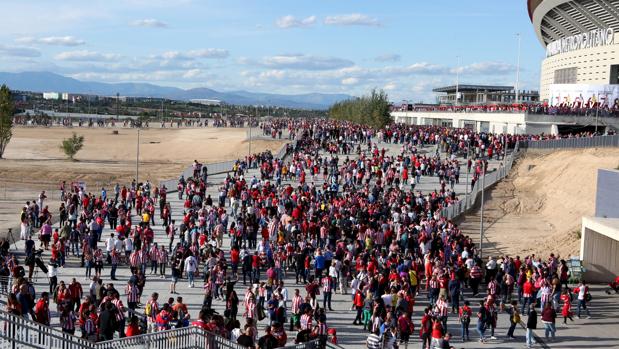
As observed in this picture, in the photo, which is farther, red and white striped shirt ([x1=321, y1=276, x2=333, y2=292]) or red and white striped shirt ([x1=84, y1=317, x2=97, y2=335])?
red and white striped shirt ([x1=321, y1=276, x2=333, y2=292])

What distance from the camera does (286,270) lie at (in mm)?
21719

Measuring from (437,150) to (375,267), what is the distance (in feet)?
93.6

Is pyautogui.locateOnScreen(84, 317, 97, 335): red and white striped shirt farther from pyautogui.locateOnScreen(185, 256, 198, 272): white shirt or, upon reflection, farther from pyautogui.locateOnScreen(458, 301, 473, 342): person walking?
pyautogui.locateOnScreen(458, 301, 473, 342): person walking

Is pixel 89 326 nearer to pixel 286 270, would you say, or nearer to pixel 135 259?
pixel 135 259

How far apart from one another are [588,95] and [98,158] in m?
39.7

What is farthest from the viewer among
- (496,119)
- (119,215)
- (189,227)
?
(496,119)

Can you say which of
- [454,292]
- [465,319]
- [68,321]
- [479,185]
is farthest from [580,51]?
[68,321]

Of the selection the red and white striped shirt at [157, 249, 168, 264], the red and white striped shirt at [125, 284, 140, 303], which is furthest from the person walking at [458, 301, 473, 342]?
the red and white striped shirt at [157, 249, 168, 264]

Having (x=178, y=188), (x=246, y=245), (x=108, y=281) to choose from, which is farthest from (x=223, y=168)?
(x=108, y=281)

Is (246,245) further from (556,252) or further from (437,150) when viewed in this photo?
(437,150)

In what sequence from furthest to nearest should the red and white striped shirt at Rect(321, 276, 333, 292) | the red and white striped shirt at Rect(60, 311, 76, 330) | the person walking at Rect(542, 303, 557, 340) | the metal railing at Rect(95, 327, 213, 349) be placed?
the red and white striped shirt at Rect(321, 276, 333, 292), the person walking at Rect(542, 303, 557, 340), the red and white striped shirt at Rect(60, 311, 76, 330), the metal railing at Rect(95, 327, 213, 349)

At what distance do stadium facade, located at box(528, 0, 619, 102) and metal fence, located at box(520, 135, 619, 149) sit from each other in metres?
11.4

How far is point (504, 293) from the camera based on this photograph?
20609 mm

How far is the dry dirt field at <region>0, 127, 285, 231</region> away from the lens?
46344 millimetres
